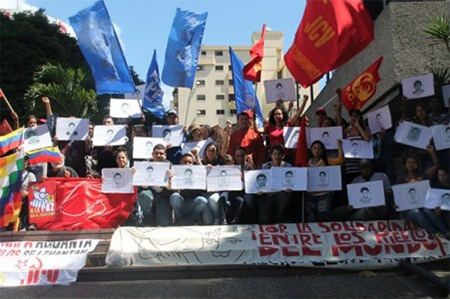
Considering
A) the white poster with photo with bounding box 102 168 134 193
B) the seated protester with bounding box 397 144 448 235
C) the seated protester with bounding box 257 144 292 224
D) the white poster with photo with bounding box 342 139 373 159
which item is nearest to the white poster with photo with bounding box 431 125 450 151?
the seated protester with bounding box 397 144 448 235

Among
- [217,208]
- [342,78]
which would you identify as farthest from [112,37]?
[342,78]

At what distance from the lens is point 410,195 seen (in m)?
6.71

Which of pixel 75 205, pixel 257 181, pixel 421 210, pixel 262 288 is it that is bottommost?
pixel 262 288

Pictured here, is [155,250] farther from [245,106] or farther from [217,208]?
[245,106]

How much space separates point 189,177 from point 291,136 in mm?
1776

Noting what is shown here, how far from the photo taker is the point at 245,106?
1137cm

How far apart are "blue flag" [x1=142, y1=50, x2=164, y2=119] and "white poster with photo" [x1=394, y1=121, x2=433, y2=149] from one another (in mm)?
5095

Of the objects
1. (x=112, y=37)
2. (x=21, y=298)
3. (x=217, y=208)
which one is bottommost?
(x=21, y=298)

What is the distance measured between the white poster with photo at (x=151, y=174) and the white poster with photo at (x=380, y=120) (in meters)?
3.18

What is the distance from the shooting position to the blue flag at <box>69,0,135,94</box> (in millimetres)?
9289

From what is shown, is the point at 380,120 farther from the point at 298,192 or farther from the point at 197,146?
the point at 197,146

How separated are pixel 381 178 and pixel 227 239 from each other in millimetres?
2325

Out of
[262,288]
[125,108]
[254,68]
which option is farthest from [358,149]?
[125,108]

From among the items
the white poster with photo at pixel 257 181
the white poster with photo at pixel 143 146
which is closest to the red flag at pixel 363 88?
the white poster with photo at pixel 257 181
